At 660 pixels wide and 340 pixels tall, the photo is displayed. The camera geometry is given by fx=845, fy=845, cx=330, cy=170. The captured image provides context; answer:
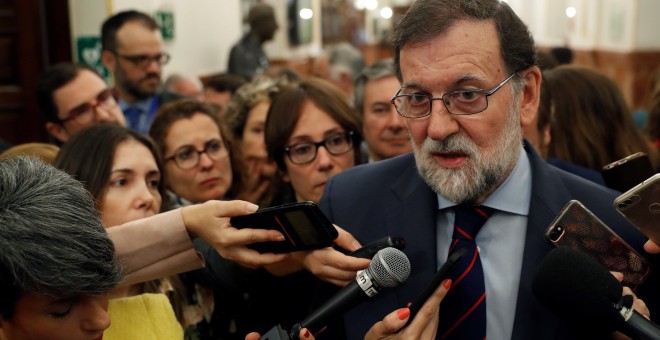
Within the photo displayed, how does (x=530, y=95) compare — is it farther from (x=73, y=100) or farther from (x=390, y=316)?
(x=73, y=100)

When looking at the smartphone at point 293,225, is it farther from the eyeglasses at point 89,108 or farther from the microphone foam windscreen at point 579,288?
the eyeglasses at point 89,108

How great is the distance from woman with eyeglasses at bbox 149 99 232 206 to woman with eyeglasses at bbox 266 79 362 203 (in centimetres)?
41

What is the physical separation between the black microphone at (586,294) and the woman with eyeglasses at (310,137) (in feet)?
4.99

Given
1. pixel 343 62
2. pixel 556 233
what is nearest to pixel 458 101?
pixel 556 233

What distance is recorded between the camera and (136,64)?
16.0 ft

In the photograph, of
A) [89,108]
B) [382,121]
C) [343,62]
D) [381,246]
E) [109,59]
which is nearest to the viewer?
[381,246]

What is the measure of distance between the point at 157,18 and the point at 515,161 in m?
5.58

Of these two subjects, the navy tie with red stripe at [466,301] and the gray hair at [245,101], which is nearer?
the navy tie with red stripe at [466,301]

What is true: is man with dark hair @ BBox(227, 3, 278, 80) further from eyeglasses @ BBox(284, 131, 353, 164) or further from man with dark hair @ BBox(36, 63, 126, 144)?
eyeglasses @ BBox(284, 131, 353, 164)

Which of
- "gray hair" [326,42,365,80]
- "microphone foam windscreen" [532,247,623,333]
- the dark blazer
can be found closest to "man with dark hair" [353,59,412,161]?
the dark blazer

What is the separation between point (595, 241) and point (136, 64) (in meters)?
3.58

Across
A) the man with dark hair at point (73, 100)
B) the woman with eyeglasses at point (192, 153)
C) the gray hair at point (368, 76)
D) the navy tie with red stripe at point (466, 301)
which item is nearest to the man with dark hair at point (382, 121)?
the gray hair at point (368, 76)

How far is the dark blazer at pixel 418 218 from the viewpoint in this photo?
1.91m

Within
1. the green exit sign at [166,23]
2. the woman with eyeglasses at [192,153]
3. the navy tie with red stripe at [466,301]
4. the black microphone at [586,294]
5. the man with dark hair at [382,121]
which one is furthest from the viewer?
the green exit sign at [166,23]
